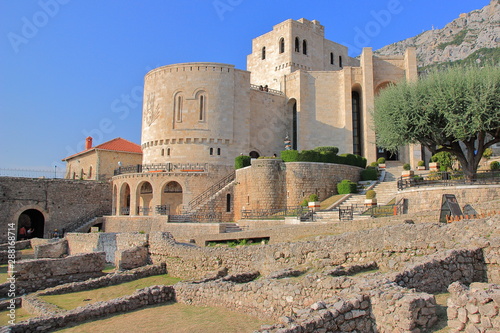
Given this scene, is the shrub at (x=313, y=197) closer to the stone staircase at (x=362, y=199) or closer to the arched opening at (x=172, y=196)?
the stone staircase at (x=362, y=199)

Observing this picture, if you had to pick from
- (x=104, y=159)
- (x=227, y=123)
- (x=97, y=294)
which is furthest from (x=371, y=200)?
(x=104, y=159)

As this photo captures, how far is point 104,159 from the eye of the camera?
44125 millimetres

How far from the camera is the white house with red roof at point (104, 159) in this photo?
144 feet

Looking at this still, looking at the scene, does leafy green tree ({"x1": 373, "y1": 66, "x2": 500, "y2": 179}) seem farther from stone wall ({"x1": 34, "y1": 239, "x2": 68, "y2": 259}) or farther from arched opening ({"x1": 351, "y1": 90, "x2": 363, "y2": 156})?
stone wall ({"x1": 34, "y1": 239, "x2": 68, "y2": 259})

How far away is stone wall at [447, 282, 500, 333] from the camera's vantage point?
5324mm

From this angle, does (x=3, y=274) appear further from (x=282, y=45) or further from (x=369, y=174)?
(x=282, y=45)

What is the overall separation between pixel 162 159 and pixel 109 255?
14377 millimetres

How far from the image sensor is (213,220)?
30.5 metres

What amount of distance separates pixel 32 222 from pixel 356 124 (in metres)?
32.3

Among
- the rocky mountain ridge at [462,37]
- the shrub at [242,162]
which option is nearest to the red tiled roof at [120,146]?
the shrub at [242,162]

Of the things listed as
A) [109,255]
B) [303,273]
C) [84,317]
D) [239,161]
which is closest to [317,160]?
[239,161]

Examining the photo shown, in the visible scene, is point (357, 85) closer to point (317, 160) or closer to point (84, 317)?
point (317, 160)

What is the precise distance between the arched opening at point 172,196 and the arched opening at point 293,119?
39.8ft

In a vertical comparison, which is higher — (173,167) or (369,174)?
(173,167)
